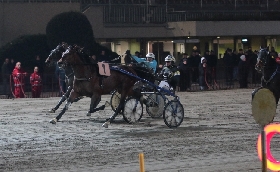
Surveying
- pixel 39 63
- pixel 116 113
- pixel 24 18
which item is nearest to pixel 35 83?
pixel 39 63

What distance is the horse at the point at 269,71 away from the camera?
52.9 feet

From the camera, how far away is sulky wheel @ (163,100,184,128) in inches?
641

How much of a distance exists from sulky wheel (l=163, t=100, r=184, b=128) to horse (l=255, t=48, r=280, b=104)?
2.04m

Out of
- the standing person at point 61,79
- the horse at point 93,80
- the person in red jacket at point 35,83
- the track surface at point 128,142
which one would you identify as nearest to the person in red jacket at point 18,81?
the person in red jacket at point 35,83

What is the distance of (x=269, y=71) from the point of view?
16.3 meters

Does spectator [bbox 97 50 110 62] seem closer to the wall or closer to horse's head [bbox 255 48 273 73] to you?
the wall

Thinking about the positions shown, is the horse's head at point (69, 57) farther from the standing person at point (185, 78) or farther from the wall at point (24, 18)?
the wall at point (24, 18)

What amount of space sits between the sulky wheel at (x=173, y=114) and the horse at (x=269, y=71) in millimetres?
2044

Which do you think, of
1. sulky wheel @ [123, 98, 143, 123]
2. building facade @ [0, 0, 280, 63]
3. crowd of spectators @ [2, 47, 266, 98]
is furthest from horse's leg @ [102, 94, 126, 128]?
building facade @ [0, 0, 280, 63]

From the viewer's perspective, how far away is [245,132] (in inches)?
605

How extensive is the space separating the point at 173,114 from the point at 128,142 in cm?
261

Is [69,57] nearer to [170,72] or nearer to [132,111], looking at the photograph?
[132,111]

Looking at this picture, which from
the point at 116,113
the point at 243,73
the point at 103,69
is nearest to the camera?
the point at 116,113

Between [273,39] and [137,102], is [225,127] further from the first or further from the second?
[273,39]
